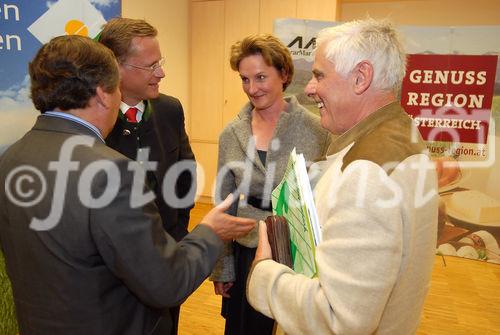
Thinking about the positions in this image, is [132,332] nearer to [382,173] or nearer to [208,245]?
[208,245]

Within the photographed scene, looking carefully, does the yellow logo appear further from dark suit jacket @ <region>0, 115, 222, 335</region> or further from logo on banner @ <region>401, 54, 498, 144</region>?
logo on banner @ <region>401, 54, 498, 144</region>

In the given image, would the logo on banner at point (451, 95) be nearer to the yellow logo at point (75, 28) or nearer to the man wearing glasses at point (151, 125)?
the man wearing glasses at point (151, 125)

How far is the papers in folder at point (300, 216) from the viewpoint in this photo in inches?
36.1

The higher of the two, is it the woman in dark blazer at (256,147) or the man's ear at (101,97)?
the man's ear at (101,97)

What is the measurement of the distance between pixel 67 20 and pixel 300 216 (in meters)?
2.31

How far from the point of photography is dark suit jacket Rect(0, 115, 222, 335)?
3.21ft

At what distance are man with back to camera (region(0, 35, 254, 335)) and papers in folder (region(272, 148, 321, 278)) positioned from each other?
10.9 inches

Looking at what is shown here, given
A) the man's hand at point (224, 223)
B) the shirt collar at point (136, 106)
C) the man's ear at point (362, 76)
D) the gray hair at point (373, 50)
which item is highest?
the gray hair at point (373, 50)

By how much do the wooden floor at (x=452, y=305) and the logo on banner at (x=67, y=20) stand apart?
6.65 ft

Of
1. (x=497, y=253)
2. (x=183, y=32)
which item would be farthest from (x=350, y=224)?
(x=183, y=32)

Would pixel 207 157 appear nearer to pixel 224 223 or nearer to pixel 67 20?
pixel 67 20

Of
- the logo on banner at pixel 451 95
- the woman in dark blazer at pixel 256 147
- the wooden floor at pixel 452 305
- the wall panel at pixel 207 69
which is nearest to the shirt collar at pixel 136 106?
the woman in dark blazer at pixel 256 147

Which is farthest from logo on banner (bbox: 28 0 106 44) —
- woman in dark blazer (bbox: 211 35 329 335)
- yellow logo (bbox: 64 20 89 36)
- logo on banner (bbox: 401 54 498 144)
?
logo on banner (bbox: 401 54 498 144)

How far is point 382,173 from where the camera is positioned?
0.81 metres
